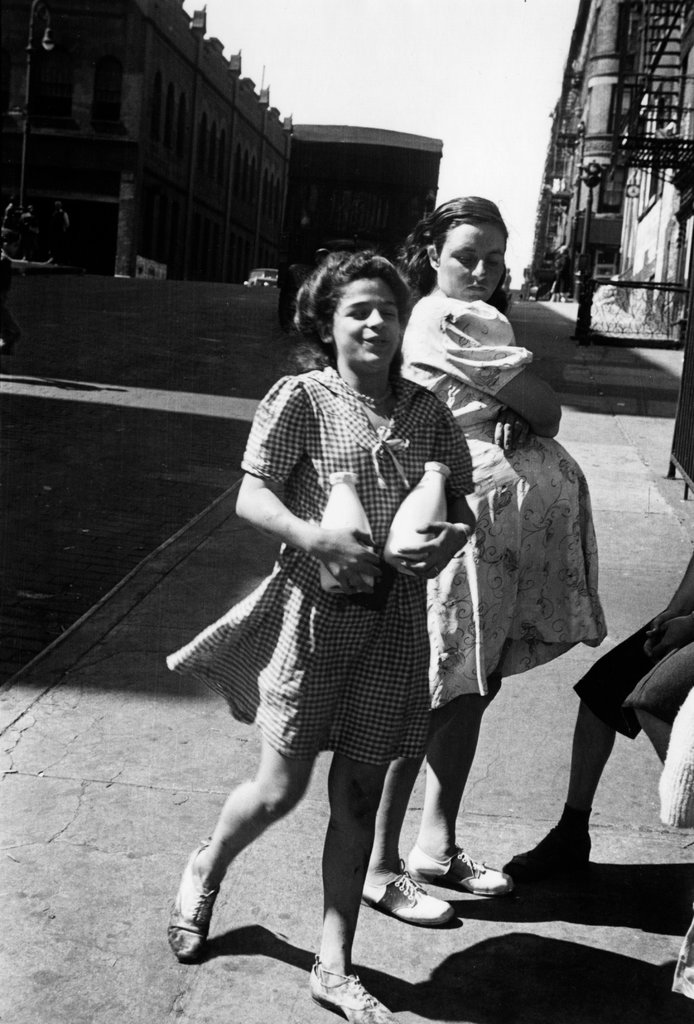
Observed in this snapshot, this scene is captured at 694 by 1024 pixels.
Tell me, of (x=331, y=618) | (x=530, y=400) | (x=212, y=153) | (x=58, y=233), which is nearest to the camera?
(x=331, y=618)

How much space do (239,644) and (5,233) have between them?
31.2 meters

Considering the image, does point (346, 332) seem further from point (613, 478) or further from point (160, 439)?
point (160, 439)

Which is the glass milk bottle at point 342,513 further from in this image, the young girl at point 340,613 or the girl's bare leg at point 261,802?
the girl's bare leg at point 261,802

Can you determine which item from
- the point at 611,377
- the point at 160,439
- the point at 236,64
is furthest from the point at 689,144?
the point at 236,64

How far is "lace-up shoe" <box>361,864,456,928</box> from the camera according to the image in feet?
11.0

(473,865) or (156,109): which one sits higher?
(156,109)

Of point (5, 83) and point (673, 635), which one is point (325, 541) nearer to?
point (673, 635)

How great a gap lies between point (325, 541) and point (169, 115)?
1930 inches

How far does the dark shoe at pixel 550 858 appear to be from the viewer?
11.9 feet

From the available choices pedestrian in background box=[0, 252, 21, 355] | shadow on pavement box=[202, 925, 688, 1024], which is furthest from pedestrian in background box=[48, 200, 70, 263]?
shadow on pavement box=[202, 925, 688, 1024]

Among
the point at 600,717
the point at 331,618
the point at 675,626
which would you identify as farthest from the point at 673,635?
the point at 331,618

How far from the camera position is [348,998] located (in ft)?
9.37

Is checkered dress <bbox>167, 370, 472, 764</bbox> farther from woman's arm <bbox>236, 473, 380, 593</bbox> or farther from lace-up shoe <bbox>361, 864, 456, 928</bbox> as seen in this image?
lace-up shoe <bbox>361, 864, 456, 928</bbox>

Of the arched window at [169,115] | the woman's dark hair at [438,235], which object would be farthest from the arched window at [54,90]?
the woman's dark hair at [438,235]
